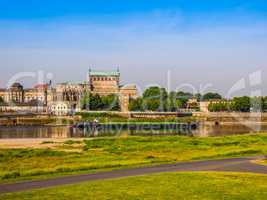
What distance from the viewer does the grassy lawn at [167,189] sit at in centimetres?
1956

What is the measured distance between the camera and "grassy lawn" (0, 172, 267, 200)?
1956 centimetres

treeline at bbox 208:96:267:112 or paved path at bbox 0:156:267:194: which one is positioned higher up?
treeline at bbox 208:96:267:112

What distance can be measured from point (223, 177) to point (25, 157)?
19.1 metres

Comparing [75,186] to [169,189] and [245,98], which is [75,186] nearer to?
[169,189]

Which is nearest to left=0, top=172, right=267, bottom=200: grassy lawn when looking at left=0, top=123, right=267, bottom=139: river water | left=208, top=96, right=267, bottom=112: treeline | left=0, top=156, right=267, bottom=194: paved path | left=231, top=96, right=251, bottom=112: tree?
left=0, top=156, right=267, bottom=194: paved path

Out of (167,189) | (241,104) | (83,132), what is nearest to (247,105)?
(241,104)

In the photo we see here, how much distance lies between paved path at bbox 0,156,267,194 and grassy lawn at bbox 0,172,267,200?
4.85ft

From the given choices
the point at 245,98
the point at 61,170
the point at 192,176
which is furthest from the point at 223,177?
the point at 245,98

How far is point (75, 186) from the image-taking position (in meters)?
22.0

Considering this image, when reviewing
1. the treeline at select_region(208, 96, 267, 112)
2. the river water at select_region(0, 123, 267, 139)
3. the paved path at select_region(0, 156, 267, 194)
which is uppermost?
the treeline at select_region(208, 96, 267, 112)

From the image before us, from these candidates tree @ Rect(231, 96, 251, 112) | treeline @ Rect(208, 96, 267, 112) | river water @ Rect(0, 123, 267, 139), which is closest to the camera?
river water @ Rect(0, 123, 267, 139)

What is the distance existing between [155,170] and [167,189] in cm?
724

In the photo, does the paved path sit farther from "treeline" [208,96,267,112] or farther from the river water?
"treeline" [208,96,267,112]

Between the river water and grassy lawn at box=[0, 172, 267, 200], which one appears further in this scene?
the river water
